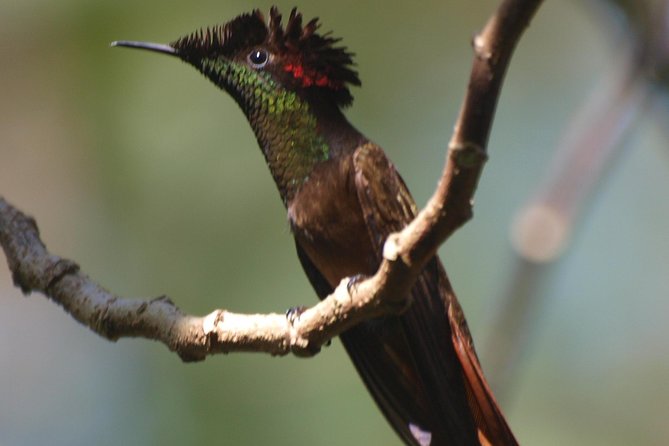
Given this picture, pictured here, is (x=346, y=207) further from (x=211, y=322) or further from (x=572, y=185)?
(x=572, y=185)

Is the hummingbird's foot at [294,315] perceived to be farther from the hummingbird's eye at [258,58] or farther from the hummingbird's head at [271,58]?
the hummingbird's eye at [258,58]

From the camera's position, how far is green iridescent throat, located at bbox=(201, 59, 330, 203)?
351cm

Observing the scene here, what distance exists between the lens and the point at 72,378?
689 centimetres

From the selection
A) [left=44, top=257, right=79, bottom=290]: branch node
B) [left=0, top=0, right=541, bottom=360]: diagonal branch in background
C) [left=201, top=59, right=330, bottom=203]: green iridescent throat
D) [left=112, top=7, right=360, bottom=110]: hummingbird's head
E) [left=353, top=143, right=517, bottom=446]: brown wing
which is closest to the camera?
[left=0, top=0, right=541, bottom=360]: diagonal branch in background

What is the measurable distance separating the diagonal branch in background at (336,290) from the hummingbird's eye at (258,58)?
38.8 inches

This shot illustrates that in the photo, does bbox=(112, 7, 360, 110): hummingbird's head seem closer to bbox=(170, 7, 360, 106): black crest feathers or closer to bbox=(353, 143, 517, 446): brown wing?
bbox=(170, 7, 360, 106): black crest feathers

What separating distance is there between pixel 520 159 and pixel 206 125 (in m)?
2.37

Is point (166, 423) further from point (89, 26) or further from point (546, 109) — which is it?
point (546, 109)

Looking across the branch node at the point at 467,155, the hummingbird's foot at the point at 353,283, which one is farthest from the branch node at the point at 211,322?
the branch node at the point at 467,155

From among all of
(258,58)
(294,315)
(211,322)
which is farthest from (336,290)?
(258,58)

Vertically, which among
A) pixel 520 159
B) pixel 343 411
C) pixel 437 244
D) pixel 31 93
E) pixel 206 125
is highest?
pixel 31 93

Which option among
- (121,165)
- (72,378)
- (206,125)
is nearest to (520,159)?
(206,125)

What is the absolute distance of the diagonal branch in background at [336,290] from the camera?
6.46 feet

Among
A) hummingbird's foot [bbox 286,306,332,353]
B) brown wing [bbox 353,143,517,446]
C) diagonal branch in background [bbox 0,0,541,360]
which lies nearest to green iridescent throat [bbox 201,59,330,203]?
brown wing [bbox 353,143,517,446]
